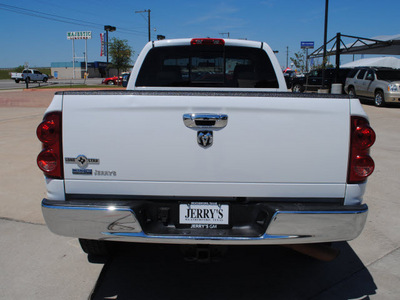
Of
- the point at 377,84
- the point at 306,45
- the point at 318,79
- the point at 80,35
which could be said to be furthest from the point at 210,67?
the point at 80,35

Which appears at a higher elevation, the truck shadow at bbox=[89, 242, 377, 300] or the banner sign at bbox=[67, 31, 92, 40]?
the banner sign at bbox=[67, 31, 92, 40]

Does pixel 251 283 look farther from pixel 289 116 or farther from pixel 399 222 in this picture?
pixel 399 222

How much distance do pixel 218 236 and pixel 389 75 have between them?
17.9 metres

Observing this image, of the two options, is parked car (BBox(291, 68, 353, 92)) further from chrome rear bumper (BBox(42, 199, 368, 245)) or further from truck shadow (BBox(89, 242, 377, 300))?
chrome rear bumper (BBox(42, 199, 368, 245))

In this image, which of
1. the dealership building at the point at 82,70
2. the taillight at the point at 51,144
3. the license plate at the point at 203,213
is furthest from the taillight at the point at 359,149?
the dealership building at the point at 82,70

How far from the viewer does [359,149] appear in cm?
257

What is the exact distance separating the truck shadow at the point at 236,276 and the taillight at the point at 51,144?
112cm

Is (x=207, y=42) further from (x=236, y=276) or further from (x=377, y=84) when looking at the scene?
(x=377, y=84)

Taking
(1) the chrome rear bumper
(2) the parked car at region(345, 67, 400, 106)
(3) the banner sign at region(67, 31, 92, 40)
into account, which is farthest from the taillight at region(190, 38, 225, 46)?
(3) the banner sign at region(67, 31, 92, 40)

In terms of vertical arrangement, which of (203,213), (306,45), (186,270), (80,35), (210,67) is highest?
(80,35)

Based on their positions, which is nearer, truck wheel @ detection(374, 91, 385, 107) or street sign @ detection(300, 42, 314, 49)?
truck wheel @ detection(374, 91, 385, 107)

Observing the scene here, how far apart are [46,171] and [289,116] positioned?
1647mm

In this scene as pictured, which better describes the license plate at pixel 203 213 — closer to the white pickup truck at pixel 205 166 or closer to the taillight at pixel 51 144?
the white pickup truck at pixel 205 166

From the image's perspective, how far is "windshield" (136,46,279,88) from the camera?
4.62m
